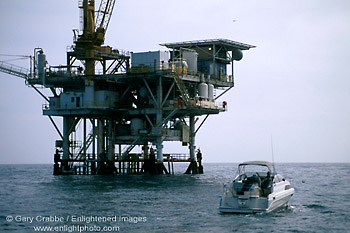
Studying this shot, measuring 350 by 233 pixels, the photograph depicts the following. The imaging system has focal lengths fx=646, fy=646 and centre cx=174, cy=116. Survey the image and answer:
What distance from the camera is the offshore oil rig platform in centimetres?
9488

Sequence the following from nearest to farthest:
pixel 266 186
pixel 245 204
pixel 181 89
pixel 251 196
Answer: pixel 245 204 < pixel 251 196 < pixel 266 186 < pixel 181 89

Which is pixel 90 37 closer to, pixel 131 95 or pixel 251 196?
pixel 131 95

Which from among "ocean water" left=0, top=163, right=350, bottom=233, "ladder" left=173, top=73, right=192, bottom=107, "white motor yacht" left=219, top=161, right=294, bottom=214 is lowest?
"ocean water" left=0, top=163, right=350, bottom=233

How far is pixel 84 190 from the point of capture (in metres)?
71.7

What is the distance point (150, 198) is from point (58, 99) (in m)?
42.5

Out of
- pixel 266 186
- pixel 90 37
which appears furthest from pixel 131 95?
pixel 266 186

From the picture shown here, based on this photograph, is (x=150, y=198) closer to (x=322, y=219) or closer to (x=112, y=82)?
(x=322, y=219)

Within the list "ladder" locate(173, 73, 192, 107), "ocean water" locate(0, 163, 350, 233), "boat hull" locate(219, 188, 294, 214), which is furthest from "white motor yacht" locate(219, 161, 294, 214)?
"ladder" locate(173, 73, 192, 107)

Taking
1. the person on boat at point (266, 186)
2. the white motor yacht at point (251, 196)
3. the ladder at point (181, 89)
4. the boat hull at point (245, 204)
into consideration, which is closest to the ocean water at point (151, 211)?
the boat hull at point (245, 204)

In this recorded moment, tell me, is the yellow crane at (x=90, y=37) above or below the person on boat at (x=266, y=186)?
above

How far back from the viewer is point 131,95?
4072 inches

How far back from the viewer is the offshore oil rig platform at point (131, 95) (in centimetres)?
9488

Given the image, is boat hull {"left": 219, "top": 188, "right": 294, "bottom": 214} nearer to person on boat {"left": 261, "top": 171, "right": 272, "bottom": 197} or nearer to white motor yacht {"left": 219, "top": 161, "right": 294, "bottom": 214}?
white motor yacht {"left": 219, "top": 161, "right": 294, "bottom": 214}

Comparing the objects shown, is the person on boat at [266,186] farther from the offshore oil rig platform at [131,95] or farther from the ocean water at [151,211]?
the offshore oil rig platform at [131,95]
